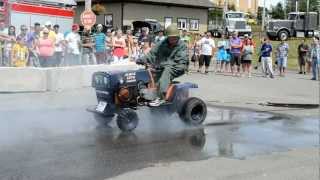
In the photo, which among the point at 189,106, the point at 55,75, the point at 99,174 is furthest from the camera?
the point at 55,75

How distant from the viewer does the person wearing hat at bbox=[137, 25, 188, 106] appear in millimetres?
10766

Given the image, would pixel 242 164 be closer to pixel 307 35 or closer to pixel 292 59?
pixel 292 59

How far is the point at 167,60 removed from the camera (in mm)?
10961

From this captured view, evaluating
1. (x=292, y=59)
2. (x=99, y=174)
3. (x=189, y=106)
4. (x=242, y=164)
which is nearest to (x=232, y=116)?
(x=189, y=106)

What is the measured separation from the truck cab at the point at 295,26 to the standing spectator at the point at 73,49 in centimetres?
3407

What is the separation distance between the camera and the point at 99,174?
7.07 metres

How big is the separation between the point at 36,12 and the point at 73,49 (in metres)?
7.39

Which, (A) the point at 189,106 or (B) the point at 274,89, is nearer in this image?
(A) the point at 189,106

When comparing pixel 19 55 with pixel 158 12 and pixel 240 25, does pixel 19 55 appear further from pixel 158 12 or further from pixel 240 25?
pixel 240 25

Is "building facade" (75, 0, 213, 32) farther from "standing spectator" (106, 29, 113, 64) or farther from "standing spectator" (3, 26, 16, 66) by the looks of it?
"standing spectator" (3, 26, 16, 66)

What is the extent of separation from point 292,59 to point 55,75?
22521 mm

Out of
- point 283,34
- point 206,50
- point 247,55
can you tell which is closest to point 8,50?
point 206,50

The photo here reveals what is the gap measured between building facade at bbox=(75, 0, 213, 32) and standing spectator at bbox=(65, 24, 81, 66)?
103 ft

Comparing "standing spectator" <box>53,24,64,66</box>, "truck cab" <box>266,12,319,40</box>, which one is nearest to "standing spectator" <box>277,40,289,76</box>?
"standing spectator" <box>53,24,64,66</box>
